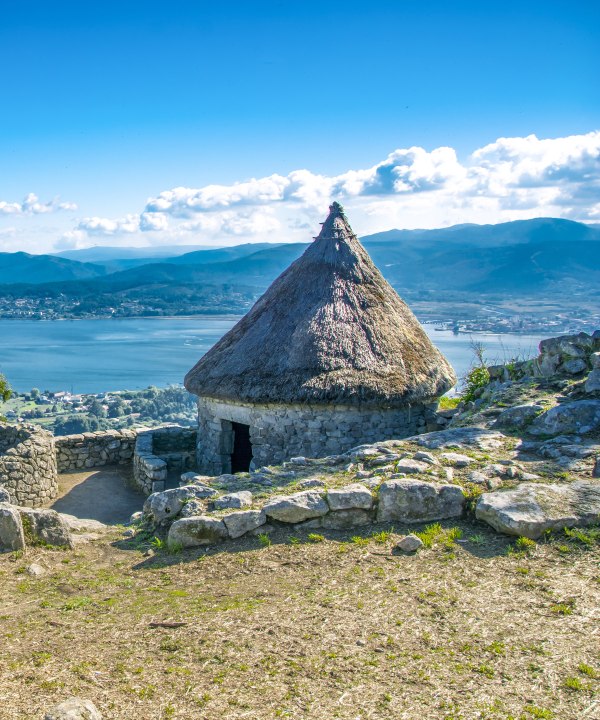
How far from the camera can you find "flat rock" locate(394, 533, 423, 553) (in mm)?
5320

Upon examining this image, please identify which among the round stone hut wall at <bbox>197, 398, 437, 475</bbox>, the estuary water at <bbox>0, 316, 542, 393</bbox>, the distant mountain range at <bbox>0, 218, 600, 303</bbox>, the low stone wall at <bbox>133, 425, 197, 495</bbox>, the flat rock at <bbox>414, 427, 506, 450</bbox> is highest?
the distant mountain range at <bbox>0, 218, 600, 303</bbox>

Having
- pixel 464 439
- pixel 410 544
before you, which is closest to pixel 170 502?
pixel 410 544

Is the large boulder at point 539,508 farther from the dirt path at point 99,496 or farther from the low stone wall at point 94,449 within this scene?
the low stone wall at point 94,449

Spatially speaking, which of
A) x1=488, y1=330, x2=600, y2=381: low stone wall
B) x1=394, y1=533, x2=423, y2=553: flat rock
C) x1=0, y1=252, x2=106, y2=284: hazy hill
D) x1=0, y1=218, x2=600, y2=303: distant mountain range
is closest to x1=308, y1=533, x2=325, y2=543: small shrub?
x1=394, y1=533, x2=423, y2=553: flat rock

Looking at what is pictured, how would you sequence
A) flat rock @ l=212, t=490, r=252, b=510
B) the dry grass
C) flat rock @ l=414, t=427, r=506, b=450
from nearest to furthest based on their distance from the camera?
the dry grass < flat rock @ l=212, t=490, r=252, b=510 < flat rock @ l=414, t=427, r=506, b=450

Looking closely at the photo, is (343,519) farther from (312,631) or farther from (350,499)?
(312,631)

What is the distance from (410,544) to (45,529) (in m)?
3.28

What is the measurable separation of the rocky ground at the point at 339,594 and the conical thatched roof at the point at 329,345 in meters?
3.26

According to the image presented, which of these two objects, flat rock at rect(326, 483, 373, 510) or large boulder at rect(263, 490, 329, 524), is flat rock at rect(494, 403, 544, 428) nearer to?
flat rock at rect(326, 483, 373, 510)

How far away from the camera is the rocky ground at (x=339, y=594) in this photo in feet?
11.4

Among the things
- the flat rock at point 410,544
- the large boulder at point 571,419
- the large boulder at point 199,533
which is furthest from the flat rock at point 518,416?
the large boulder at point 199,533

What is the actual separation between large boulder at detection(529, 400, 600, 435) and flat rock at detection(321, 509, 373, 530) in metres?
3.17

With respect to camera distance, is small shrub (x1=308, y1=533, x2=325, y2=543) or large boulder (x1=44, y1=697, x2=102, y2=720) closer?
large boulder (x1=44, y1=697, x2=102, y2=720)

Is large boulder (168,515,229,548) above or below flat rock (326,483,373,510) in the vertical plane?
below
